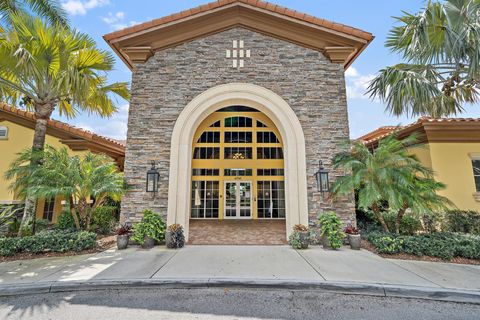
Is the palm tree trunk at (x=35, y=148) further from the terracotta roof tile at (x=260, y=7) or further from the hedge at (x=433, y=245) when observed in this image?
the hedge at (x=433, y=245)

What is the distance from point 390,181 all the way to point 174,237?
6.75 m

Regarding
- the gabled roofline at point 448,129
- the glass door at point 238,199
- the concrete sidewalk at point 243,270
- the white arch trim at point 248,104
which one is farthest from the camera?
the glass door at point 238,199

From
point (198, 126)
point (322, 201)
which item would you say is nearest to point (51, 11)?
point (198, 126)

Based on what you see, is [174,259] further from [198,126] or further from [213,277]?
[198,126]

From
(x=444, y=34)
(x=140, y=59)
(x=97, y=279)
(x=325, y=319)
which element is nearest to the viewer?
(x=325, y=319)

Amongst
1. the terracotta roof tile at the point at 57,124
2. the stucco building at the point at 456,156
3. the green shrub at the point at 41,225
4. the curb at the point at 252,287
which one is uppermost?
the terracotta roof tile at the point at 57,124

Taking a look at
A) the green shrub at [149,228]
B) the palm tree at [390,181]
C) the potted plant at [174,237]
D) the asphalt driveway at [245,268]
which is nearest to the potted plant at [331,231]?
A: the asphalt driveway at [245,268]

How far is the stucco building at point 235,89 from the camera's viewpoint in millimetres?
7328

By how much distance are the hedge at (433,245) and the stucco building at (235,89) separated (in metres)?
1.26

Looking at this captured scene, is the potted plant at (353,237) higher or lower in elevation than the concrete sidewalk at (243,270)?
higher

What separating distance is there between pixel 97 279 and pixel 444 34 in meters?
11.9

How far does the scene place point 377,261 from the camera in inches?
216

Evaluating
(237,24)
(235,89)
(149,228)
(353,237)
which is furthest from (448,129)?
(149,228)

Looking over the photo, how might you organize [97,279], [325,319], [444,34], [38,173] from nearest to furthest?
[325,319]
[97,279]
[38,173]
[444,34]
